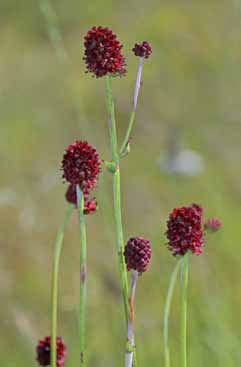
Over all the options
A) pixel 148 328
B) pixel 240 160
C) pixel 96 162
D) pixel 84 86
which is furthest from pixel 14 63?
pixel 96 162

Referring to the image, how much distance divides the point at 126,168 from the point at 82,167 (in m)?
3.95

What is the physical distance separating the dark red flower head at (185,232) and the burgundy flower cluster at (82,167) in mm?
82

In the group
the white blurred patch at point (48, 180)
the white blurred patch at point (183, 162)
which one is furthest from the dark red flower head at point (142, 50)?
the white blurred patch at point (183, 162)

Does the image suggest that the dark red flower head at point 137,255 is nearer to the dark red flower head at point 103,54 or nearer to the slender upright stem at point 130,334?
the slender upright stem at point 130,334

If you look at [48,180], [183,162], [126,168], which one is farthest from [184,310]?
[126,168]

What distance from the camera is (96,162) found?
953 millimetres

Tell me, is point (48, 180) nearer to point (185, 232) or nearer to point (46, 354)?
point (46, 354)

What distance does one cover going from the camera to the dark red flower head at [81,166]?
3.04 ft

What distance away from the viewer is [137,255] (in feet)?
3.05

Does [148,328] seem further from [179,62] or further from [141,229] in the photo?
[179,62]

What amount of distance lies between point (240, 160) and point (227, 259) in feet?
4.87

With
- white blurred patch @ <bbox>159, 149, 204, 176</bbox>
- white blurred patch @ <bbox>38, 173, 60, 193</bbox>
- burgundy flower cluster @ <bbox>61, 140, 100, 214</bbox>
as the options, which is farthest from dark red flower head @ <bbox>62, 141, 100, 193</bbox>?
white blurred patch @ <bbox>159, 149, 204, 176</bbox>

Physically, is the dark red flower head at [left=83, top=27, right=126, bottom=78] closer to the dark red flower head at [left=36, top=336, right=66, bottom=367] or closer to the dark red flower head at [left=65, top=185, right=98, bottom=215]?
the dark red flower head at [left=65, top=185, right=98, bottom=215]

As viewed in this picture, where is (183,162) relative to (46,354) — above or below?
above
